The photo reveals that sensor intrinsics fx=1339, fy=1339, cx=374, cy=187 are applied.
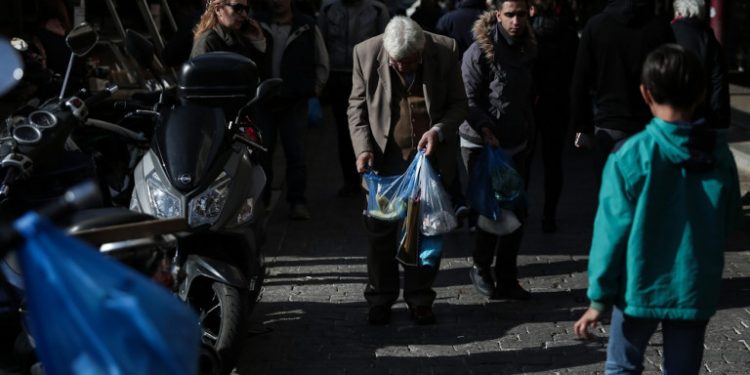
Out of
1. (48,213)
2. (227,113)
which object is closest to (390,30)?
(227,113)

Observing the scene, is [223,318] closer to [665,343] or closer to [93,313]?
[665,343]

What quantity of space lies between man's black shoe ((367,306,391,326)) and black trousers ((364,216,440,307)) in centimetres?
2

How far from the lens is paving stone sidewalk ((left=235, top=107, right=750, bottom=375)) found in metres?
6.28

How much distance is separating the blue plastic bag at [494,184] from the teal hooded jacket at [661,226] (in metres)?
3.00

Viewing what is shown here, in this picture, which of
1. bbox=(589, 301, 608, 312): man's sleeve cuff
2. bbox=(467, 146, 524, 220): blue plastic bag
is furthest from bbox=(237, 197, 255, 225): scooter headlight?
bbox=(589, 301, 608, 312): man's sleeve cuff

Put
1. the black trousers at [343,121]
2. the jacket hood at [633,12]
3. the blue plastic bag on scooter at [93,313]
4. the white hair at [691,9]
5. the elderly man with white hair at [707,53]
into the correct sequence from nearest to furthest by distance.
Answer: the blue plastic bag on scooter at [93,313] → the jacket hood at [633,12] → the elderly man with white hair at [707,53] → the white hair at [691,9] → the black trousers at [343,121]

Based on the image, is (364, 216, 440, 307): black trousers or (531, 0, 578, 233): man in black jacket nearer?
(364, 216, 440, 307): black trousers

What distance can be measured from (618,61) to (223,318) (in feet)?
8.64

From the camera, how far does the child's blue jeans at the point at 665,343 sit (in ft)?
14.2

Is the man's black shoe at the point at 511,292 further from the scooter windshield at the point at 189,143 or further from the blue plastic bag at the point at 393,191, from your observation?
the scooter windshield at the point at 189,143

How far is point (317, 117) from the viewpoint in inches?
464

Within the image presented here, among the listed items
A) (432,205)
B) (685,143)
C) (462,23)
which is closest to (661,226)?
(685,143)

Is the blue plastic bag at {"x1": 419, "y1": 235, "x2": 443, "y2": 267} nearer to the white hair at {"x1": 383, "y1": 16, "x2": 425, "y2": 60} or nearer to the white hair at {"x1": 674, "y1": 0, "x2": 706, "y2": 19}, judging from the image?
the white hair at {"x1": 383, "y1": 16, "x2": 425, "y2": 60}

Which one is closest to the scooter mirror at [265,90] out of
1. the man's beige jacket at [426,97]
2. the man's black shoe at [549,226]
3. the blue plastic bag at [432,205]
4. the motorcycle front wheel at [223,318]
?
the man's beige jacket at [426,97]
